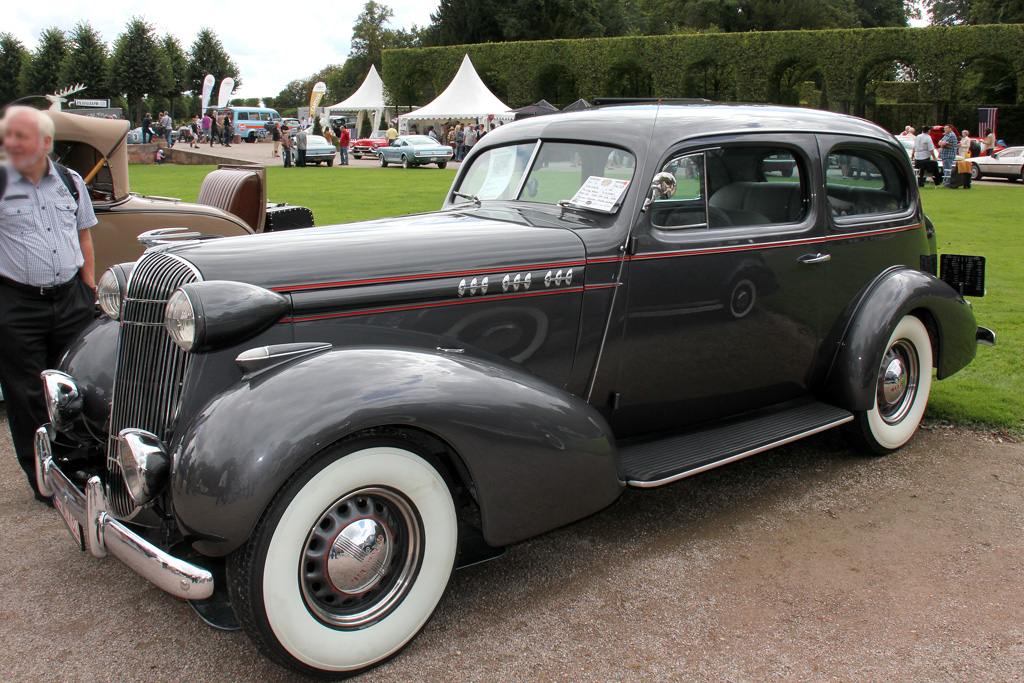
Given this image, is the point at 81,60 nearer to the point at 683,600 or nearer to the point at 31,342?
the point at 31,342

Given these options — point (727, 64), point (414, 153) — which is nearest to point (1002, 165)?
point (727, 64)

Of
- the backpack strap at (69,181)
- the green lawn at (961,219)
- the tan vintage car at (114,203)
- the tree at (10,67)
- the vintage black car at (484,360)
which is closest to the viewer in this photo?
the tree at (10,67)

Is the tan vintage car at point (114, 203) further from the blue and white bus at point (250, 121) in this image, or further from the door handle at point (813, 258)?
the blue and white bus at point (250, 121)

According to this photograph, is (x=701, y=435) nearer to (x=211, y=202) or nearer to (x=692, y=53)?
(x=211, y=202)

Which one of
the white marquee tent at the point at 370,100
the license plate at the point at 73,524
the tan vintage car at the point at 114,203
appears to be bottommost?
the license plate at the point at 73,524

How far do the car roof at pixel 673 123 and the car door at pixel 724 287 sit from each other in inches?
3.2

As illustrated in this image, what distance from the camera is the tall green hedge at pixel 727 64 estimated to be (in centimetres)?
3372

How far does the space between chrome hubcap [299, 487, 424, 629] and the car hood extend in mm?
779

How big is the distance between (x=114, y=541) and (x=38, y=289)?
1.67 meters

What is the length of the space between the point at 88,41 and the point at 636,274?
2.20m

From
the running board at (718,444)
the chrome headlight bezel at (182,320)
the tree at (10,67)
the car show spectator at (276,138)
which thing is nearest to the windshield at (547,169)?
the running board at (718,444)

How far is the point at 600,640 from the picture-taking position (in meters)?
2.71

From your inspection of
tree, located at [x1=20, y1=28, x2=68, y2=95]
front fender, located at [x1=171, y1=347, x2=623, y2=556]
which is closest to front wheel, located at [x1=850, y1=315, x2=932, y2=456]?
front fender, located at [x1=171, y1=347, x2=623, y2=556]

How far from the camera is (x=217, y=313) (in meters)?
2.49
